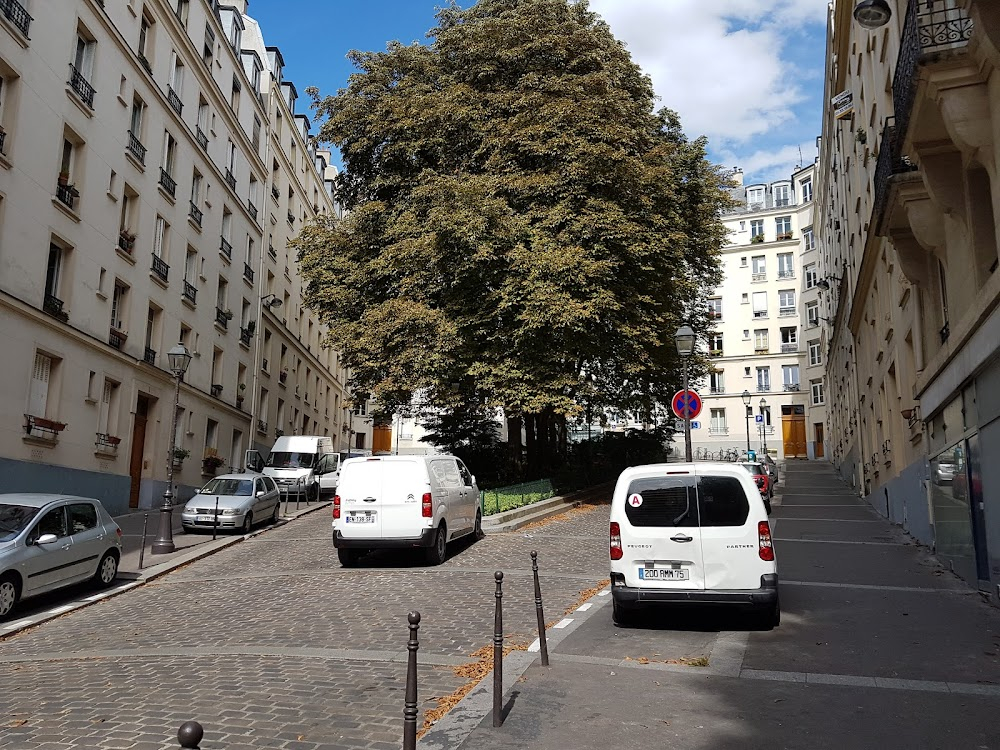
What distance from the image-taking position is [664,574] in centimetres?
866

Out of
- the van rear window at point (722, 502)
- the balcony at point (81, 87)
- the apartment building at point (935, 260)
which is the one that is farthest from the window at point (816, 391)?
the van rear window at point (722, 502)

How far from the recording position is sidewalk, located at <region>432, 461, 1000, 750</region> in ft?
17.7

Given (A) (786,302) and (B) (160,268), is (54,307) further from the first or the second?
(A) (786,302)

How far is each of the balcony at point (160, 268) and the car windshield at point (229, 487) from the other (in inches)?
383

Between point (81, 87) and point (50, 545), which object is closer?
point (50, 545)

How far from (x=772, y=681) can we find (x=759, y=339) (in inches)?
2386

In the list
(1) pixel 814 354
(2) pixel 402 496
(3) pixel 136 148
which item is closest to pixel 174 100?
(3) pixel 136 148

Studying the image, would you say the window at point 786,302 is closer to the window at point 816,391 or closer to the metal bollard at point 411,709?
the window at point 816,391

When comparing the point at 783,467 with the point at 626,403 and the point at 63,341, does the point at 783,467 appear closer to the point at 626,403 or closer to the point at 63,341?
the point at 626,403

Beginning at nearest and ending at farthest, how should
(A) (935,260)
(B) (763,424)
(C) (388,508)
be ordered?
(C) (388,508)
(A) (935,260)
(B) (763,424)

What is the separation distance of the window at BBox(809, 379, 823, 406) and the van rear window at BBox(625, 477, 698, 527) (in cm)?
5456

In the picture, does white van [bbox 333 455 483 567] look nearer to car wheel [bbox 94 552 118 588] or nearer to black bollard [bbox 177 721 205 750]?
car wheel [bbox 94 552 118 588]

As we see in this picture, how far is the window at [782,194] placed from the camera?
7031cm

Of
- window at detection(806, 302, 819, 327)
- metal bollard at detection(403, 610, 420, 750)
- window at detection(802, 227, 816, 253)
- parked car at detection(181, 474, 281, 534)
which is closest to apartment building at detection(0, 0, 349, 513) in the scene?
parked car at detection(181, 474, 281, 534)
